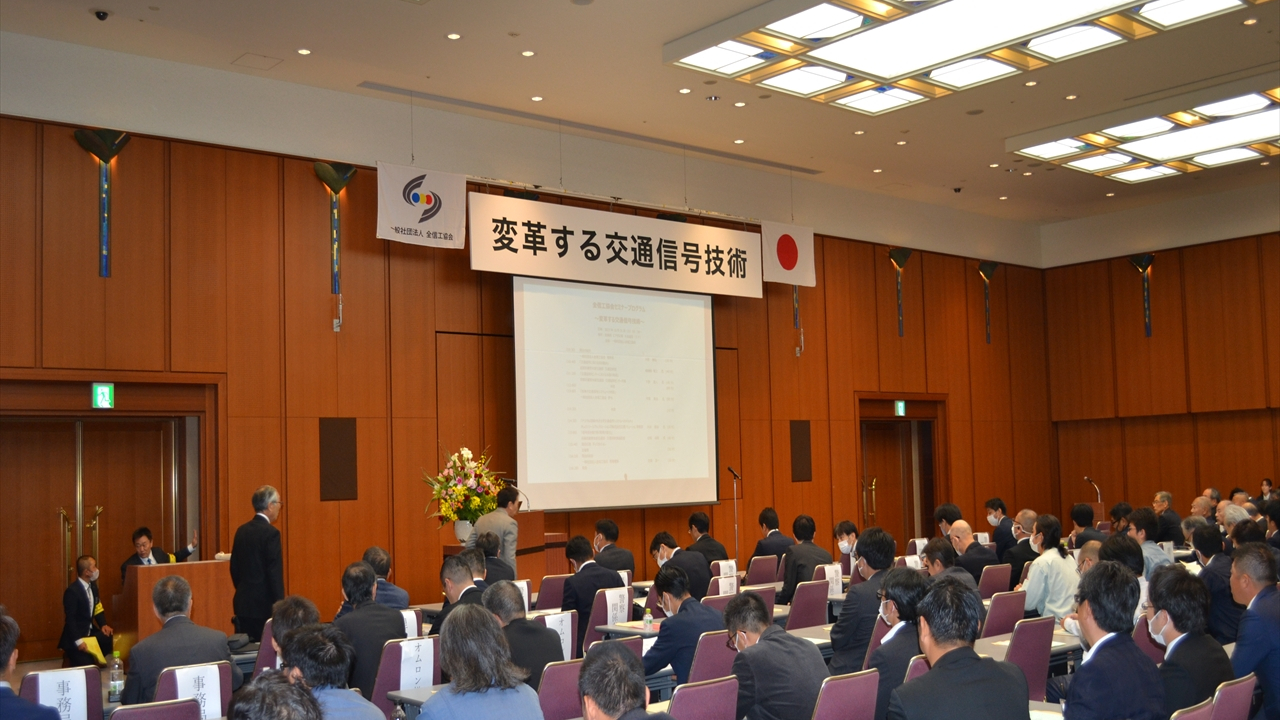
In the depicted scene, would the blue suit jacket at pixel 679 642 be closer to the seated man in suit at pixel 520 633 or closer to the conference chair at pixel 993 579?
the seated man in suit at pixel 520 633

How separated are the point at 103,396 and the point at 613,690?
782 cm

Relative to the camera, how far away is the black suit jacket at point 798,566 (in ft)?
27.9

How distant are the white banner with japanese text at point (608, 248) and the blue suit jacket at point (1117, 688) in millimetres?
8360

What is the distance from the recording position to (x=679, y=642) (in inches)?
219

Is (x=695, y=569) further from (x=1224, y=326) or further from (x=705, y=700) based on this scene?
(x=1224, y=326)

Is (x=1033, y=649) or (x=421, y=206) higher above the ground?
(x=421, y=206)

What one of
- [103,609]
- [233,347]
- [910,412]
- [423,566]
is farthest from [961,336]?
[103,609]

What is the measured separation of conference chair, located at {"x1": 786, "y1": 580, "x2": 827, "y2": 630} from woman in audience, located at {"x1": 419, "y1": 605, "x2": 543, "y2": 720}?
3614 mm

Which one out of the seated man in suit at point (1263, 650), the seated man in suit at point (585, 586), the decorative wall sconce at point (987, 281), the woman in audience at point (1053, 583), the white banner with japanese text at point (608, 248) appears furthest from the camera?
the decorative wall sconce at point (987, 281)

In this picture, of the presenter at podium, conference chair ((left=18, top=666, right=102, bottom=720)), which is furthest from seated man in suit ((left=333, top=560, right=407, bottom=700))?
the presenter at podium

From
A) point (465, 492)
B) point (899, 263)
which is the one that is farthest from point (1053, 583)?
point (899, 263)

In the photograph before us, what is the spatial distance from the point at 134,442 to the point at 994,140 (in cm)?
1032

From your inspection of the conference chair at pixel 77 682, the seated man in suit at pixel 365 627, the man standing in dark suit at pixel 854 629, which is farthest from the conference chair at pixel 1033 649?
the conference chair at pixel 77 682

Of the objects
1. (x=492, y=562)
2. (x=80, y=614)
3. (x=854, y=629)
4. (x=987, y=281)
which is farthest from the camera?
(x=987, y=281)
